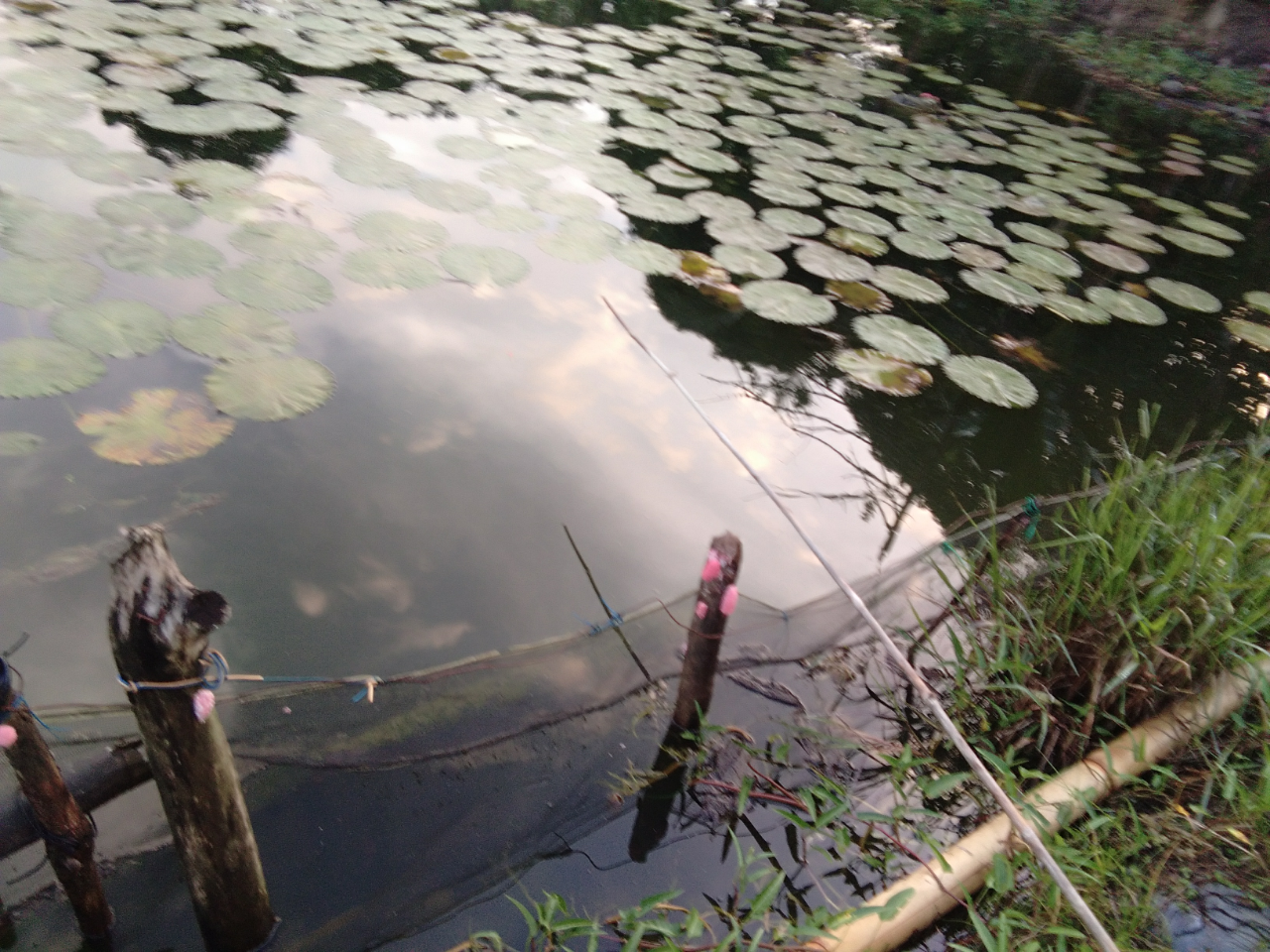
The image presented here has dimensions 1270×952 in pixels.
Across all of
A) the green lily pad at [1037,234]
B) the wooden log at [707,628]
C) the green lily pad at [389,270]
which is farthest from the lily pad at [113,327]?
the green lily pad at [1037,234]

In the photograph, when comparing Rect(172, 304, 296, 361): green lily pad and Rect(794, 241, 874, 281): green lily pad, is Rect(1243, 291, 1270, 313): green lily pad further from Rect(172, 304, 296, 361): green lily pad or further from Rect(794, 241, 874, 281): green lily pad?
Rect(172, 304, 296, 361): green lily pad

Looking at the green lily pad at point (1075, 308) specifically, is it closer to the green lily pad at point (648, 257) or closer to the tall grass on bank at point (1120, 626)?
the green lily pad at point (648, 257)

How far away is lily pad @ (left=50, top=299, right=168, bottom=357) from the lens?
234cm

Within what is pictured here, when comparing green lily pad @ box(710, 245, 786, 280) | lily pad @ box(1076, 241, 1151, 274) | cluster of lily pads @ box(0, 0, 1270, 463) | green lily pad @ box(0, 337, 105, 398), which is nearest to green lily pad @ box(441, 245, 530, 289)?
cluster of lily pads @ box(0, 0, 1270, 463)

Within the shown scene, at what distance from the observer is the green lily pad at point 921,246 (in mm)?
3941

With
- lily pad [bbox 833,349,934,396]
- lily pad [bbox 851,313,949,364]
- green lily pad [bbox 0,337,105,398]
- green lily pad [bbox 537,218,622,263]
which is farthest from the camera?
green lily pad [bbox 537,218,622,263]

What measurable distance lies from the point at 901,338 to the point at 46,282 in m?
3.20

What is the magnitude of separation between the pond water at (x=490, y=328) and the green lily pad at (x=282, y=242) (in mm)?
17

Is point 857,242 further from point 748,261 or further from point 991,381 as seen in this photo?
point 991,381

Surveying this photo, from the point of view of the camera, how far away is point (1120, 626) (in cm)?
163

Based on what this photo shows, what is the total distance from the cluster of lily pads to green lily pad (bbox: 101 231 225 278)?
0.04 ft

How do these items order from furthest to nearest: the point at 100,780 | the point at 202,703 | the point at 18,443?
the point at 18,443, the point at 100,780, the point at 202,703

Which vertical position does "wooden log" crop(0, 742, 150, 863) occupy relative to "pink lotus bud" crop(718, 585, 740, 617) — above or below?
below

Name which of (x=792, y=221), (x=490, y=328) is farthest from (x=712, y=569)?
(x=792, y=221)
